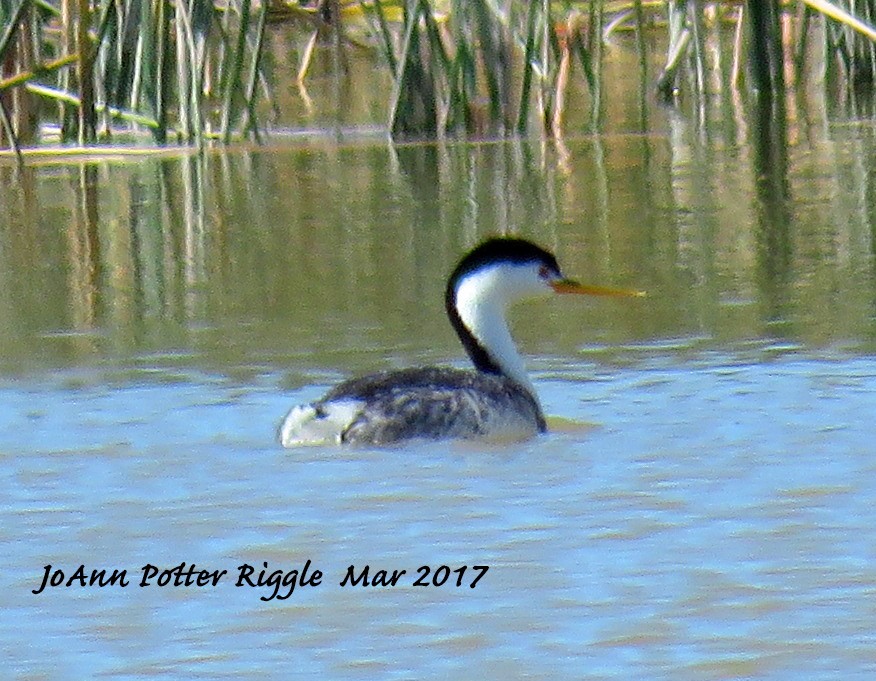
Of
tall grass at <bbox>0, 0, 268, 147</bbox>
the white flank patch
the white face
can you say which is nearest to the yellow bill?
the white face

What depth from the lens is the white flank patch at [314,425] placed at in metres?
6.30

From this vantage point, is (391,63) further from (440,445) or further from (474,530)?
(474,530)

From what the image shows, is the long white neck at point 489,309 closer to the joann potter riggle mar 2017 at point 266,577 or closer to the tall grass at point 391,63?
the joann potter riggle mar 2017 at point 266,577

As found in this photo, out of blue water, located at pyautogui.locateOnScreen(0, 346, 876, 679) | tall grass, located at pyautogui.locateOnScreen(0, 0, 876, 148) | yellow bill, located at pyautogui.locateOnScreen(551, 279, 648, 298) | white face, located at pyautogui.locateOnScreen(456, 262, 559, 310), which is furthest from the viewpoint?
tall grass, located at pyautogui.locateOnScreen(0, 0, 876, 148)

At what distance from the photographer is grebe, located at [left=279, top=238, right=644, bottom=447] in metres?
6.35

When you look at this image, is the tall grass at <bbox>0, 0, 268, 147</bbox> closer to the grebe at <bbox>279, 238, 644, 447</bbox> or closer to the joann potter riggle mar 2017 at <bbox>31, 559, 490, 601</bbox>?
the grebe at <bbox>279, 238, 644, 447</bbox>

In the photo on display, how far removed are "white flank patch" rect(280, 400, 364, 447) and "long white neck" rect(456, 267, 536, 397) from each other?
3.04 feet

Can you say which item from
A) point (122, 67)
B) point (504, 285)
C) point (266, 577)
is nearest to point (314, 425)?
point (504, 285)

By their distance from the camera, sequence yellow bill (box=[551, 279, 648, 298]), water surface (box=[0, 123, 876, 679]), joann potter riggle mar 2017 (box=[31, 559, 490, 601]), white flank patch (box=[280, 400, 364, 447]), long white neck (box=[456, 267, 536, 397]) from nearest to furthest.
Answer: water surface (box=[0, 123, 876, 679]) < joann potter riggle mar 2017 (box=[31, 559, 490, 601]) < white flank patch (box=[280, 400, 364, 447]) < long white neck (box=[456, 267, 536, 397]) < yellow bill (box=[551, 279, 648, 298])

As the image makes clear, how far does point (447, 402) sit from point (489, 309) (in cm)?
80

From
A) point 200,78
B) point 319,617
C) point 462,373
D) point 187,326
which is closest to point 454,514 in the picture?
point 319,617

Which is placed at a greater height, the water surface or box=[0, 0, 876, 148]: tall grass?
box=[0, 0, 876, 148]: tall grass

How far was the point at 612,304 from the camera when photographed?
893cm

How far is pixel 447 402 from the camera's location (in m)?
6.57
